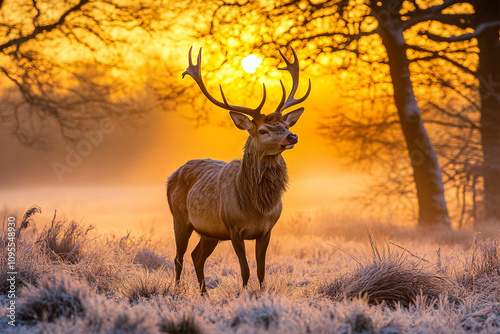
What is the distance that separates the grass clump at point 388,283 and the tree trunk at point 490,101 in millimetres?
8252

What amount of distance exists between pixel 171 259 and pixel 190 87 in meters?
5.12

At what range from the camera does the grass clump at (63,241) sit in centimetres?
714

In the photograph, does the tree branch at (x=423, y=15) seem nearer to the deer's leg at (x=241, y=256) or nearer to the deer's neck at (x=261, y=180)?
the deer's neck at (x=261, y=180)

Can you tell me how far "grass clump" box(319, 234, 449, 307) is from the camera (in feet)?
18.6

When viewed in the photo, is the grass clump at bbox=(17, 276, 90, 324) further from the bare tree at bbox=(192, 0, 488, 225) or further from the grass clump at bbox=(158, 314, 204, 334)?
the bare tree at bbox=(192, 0, 488, 225)

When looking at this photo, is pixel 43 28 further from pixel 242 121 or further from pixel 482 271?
pixel 482 271

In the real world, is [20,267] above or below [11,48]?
below

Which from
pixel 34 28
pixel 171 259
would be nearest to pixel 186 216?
pixel 171 259

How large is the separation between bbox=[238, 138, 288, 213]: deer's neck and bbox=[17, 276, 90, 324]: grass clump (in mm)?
1953

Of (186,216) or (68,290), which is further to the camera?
(186,216)

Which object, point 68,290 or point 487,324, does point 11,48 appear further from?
point 487,324

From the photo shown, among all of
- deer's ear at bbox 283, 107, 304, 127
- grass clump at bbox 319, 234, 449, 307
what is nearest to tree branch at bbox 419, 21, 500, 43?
deer's ear at bbox 283, 107, 304, 127

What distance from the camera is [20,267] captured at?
20.2ft

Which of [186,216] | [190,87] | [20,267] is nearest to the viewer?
[20,267]
